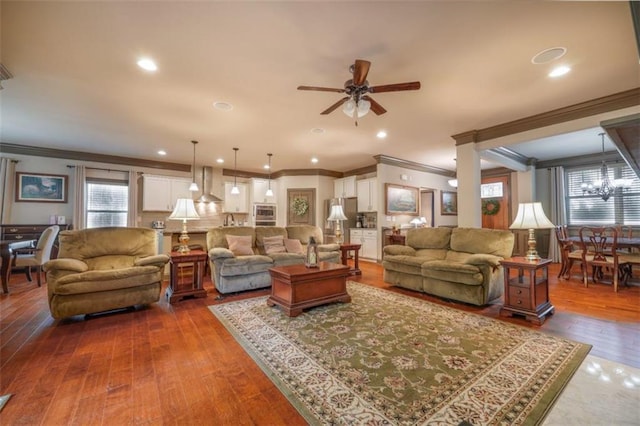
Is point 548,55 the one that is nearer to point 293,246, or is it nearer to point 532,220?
point 532,220

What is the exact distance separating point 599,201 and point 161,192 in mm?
10591

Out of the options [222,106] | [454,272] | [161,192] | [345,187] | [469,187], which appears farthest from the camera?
[345,187]

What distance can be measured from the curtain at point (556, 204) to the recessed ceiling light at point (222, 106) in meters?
7.70

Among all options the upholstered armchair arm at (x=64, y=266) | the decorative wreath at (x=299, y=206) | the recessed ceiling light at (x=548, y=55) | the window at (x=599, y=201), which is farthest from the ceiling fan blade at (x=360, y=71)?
the window at (x=599, y=201)

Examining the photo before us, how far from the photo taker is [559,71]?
2.87 metres

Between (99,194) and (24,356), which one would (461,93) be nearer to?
(24,356)

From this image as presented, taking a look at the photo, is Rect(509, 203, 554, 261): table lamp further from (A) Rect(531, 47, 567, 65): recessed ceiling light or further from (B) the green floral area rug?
(A) Rect(531, 47, 567, 65): recessed ceiling light

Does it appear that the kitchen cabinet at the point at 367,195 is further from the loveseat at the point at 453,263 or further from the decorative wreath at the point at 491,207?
the decorative wreath at the point at 491,207

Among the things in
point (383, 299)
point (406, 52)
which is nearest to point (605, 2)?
point (406, 52)

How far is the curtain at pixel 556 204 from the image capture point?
655 centimetres

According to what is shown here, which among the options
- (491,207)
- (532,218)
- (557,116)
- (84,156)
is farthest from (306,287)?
(491,207)

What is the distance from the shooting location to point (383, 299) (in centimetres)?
368

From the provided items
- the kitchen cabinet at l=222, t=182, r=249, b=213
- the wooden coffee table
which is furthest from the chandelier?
the kitchen cabinet at l=222, t=182, r=249, b=213

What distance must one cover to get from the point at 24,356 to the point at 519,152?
8.51m
